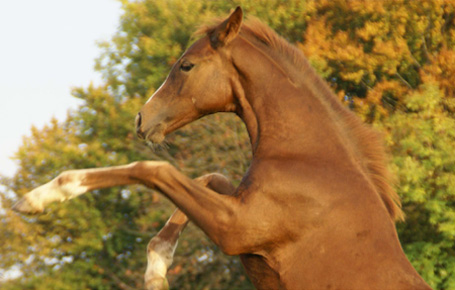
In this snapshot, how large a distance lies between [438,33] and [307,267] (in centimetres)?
1597

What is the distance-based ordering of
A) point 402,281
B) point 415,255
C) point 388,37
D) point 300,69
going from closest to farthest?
1. point 402,281
2. point 300,69
3. point 415,255
4. point 388,37

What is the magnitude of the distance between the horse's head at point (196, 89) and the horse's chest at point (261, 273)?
112 centimetres

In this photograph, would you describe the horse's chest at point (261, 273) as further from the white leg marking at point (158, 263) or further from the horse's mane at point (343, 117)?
the horse's mane at point (343, 117)

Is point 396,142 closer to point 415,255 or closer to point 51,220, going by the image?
point 415,255

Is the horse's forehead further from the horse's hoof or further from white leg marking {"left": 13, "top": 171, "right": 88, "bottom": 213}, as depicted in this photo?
the horse's hoof

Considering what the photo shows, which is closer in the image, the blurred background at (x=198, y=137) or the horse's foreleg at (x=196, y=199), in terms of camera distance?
the horse's foreleg at (x=196, y=199)

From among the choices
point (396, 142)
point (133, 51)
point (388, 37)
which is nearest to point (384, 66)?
point (388, 37)

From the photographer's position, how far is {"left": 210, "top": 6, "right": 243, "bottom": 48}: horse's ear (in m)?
5.05

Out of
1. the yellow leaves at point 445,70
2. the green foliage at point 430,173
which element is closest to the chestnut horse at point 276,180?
the green foliage at point 430,173

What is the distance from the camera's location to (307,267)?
459 cm

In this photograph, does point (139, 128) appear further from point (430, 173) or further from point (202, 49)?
point (430, 173)

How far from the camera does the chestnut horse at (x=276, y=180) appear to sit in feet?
14.8

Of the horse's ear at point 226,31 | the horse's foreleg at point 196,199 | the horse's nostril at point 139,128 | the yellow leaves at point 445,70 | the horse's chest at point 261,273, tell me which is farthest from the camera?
the yellow leaves at point 445,70

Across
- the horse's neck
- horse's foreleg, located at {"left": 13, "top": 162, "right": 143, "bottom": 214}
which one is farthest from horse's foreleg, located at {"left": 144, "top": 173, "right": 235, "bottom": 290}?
horse's foreleg, located at {"left": 13, "top": 162, "right": 143, "bottom": 214}
